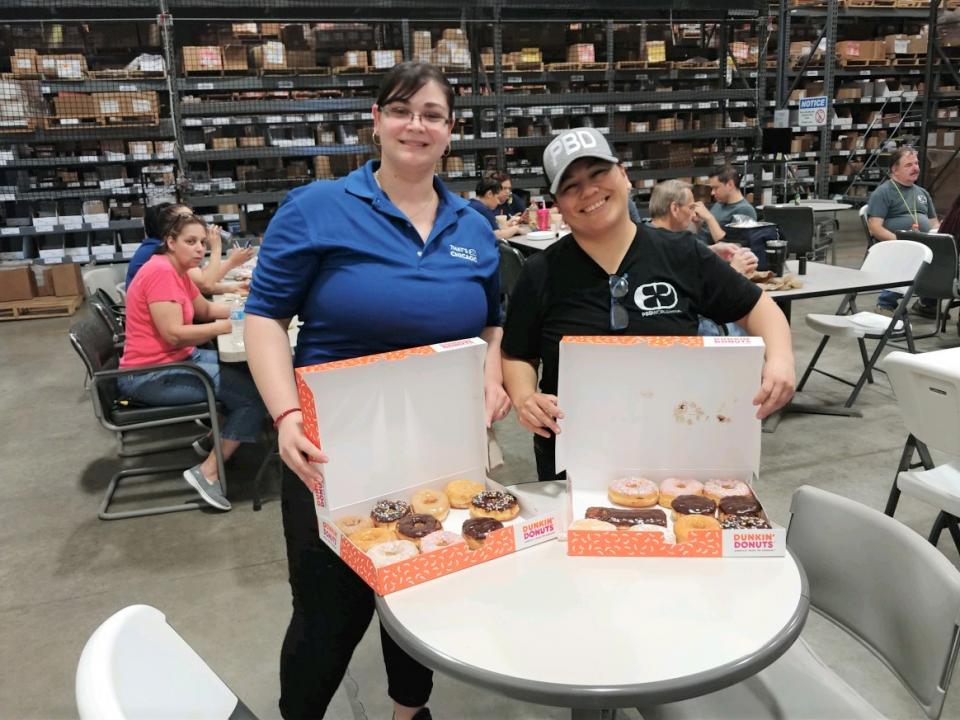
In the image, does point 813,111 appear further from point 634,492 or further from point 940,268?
point 634,492

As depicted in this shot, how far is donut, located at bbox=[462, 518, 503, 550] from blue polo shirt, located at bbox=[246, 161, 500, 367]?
15.1 inches

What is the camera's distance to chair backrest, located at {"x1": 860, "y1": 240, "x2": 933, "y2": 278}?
438 centimetres

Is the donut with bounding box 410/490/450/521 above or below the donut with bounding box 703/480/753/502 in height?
below

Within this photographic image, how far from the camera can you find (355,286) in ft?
5.16

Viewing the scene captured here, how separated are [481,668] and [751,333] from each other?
38.7 inches

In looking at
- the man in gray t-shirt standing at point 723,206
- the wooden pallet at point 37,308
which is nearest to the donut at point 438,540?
the man in gray t-shirt standing at point 723,206

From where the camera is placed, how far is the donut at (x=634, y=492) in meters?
1.54


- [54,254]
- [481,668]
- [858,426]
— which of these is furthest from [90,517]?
[54,254]

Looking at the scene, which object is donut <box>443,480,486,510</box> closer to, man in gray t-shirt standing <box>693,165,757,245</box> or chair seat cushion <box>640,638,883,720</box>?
chair seat cushion <box>640,638,883,720</box>

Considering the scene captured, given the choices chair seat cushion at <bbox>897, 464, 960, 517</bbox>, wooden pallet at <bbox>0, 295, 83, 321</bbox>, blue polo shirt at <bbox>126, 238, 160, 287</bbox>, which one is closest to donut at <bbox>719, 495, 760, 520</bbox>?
chair seat cushion at <bbox>897, 464, 960, 517</bbox>

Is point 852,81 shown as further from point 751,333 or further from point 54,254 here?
point 751,333

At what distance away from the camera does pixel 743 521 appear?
1.43 metres

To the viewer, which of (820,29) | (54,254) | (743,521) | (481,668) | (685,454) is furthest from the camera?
(820,29)

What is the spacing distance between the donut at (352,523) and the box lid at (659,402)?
405 millimetres
